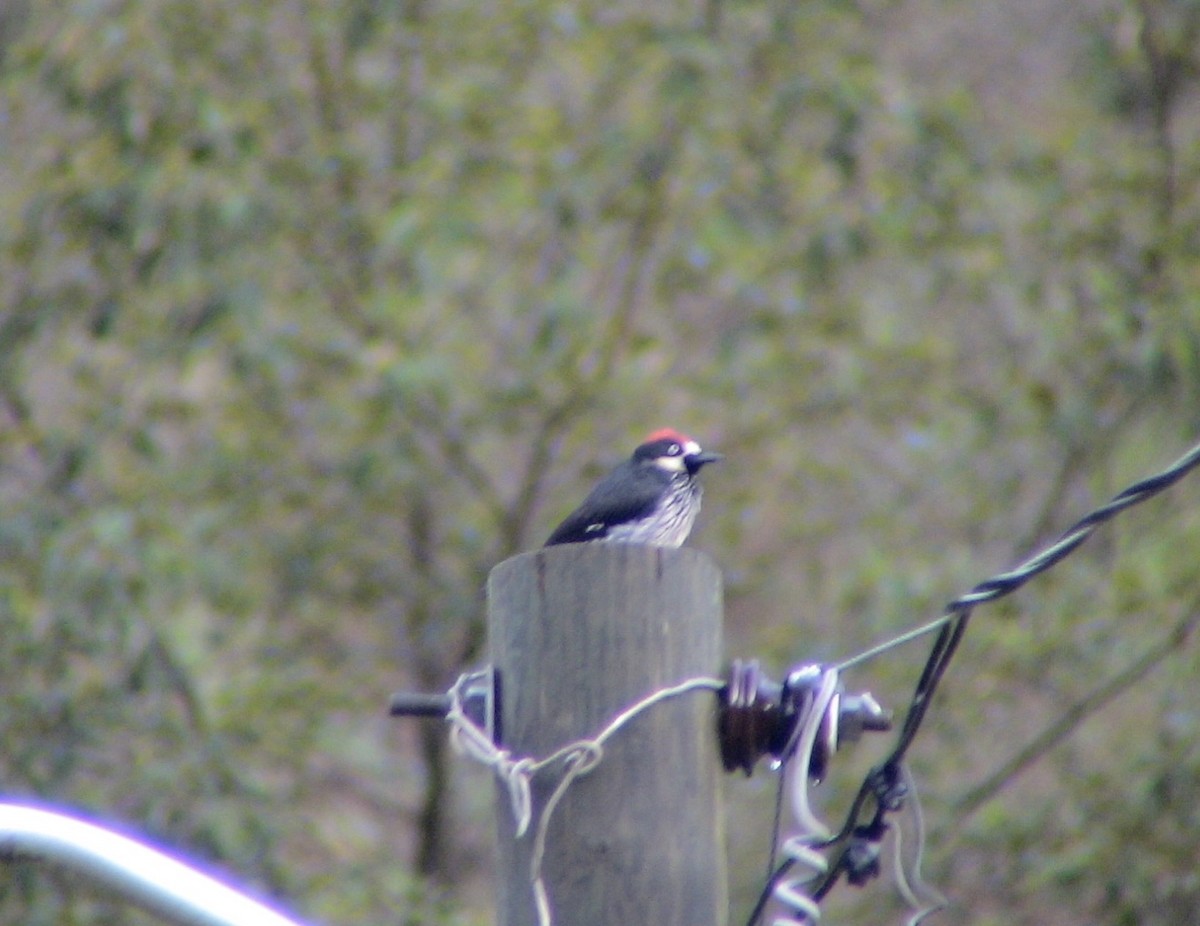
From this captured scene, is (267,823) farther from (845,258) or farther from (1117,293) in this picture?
(1117,293)

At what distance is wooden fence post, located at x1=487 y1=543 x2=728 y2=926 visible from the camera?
2814mm

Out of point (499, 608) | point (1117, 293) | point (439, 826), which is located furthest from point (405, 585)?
point (499, 608)

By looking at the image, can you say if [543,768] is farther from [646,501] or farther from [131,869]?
[646,501]

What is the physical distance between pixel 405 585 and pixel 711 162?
7.65 feet

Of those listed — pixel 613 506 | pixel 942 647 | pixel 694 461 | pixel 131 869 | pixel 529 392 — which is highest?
pixel 529 392

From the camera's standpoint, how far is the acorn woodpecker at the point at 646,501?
6047mm

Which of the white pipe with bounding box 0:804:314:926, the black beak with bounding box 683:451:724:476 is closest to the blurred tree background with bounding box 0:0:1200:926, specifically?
the black beak with bounding box 683:451:724:476

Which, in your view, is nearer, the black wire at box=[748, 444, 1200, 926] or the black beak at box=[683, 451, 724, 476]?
the black wire at box=[748, 444, 1200, 926]

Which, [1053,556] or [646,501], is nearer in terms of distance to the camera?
[1053,556]

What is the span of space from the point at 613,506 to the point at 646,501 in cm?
13

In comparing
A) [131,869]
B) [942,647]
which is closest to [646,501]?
[942,647]

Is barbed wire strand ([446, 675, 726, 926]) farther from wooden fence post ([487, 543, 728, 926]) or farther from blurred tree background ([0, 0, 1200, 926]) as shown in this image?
blurred tree background ([0, 0, 1200, 926])

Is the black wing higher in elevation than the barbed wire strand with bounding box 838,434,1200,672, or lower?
higher

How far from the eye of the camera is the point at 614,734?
2.85 metres
